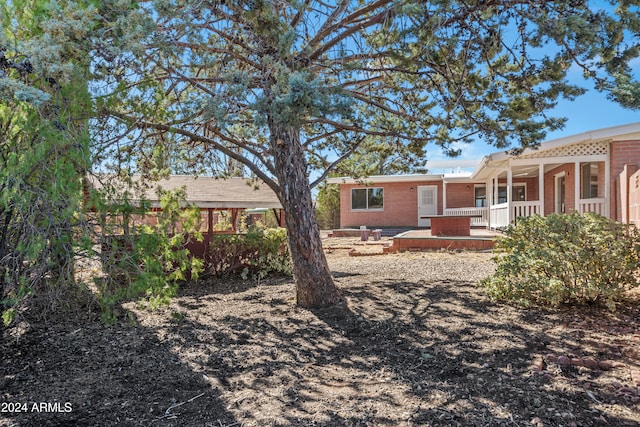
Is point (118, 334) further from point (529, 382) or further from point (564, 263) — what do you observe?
point (564, 263)

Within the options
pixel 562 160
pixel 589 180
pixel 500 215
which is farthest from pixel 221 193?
pixel 589 180

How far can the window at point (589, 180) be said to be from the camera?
1186 cm

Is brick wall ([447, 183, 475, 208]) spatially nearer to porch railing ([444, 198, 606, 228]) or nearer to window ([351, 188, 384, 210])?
porch railing ([444, 198, 606, 228])

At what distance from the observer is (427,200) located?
21062 mm

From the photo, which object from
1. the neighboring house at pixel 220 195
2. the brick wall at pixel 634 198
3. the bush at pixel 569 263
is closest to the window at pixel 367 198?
the neighboring house at pixel 220 195

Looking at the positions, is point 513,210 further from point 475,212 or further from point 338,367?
point 338,367

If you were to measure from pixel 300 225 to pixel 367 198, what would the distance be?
16553 millimetres

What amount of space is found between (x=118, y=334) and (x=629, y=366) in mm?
5172

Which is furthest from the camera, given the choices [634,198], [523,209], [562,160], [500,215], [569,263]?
[500,215]

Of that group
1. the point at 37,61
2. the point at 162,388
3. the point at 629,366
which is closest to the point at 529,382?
the point at 629,366

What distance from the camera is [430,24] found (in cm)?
372

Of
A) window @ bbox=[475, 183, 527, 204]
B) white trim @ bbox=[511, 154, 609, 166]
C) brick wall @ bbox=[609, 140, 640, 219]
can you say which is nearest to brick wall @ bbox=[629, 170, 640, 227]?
brick wall @ bbox=[609, 140, 640, 219]

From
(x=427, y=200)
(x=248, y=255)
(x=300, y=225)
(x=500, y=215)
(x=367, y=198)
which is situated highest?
(x=367, y=198)

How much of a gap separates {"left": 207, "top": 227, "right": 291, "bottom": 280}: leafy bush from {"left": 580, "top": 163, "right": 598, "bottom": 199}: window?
31.0 ft
